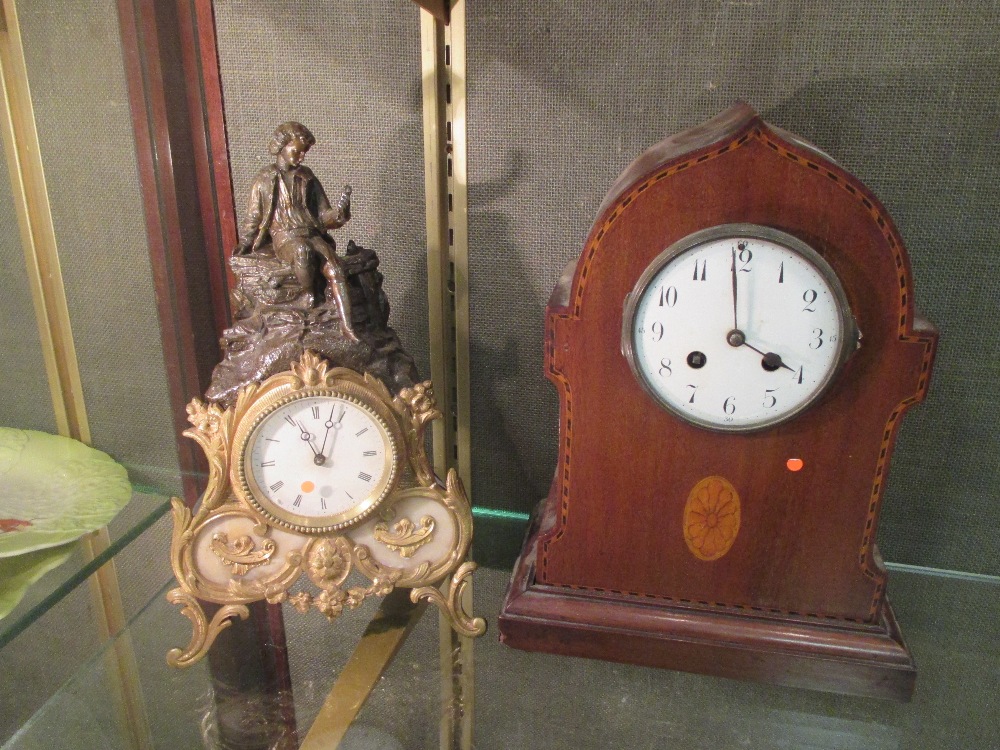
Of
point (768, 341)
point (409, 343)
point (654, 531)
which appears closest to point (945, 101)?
point (768, 341)

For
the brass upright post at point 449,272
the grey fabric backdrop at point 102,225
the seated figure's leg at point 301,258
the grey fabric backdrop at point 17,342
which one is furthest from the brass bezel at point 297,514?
the grey fabric backdrop at point 17,342

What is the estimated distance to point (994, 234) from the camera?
92 centimetres

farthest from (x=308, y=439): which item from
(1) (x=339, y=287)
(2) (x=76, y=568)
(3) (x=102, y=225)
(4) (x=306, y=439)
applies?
(3) (x=102, y=225)

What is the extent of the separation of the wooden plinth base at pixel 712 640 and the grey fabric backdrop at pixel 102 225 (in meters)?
0.70

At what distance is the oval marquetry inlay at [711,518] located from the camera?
2.60 ft

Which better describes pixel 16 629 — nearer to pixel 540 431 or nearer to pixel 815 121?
pixel 540 431

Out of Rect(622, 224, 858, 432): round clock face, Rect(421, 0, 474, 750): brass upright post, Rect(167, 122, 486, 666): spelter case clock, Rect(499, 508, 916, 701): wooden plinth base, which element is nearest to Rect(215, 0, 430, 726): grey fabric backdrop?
Rect(421, 0, 474, 750): brass upright post

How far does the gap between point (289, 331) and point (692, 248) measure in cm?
45

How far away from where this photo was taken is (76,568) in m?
1.03

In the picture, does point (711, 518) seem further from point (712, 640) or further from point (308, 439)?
point (308, 439)

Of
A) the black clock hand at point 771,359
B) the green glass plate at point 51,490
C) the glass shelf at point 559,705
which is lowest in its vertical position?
the glass shelf at point 559,705

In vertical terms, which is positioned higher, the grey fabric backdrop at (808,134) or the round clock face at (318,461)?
the grey fabric backdrop at (808,134)

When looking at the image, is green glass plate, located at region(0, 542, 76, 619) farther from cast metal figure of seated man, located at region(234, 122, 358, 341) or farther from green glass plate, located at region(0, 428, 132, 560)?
cast metal figure of seated man, located at region(234, 122, 358, 341)

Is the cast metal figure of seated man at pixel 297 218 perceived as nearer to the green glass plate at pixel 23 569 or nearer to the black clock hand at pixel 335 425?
the black clock hand at pixel 335 425
